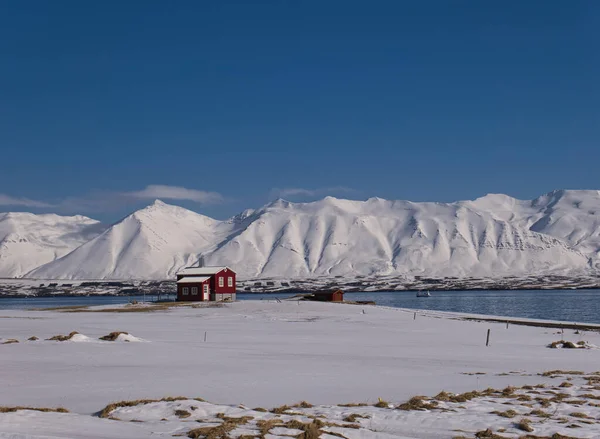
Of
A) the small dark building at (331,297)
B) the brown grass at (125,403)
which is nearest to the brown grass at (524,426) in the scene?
the brown grass at (125,403)

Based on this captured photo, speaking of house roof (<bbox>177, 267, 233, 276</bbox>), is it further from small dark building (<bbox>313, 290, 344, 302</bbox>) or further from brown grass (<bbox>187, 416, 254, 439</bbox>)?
brown grass (<bbox>187, 416, 254, 439</bbox>)

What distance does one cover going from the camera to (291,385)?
69.6ft

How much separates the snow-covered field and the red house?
55488mm

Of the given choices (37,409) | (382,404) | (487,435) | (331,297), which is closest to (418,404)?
(382,404)

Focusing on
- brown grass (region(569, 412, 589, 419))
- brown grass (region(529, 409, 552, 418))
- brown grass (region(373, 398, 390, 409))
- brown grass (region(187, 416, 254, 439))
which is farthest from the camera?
brown grass (region(373, 398, 390, 409))

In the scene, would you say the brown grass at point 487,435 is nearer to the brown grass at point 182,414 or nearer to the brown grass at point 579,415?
the brown grass at point 579,415

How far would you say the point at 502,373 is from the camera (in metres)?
25.1

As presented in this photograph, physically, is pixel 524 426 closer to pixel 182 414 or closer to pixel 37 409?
pixel 182 414

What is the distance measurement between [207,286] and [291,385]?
77821 mm

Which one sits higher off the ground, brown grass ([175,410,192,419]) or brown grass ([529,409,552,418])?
brown grass ([175,410,192,419])

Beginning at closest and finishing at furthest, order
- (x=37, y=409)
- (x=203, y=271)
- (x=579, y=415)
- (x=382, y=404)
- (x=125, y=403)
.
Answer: (x=37, y=409)
(x=579, y=415)
(x=125, y=403)
(x=382, y=404)
(x=203, y=271)

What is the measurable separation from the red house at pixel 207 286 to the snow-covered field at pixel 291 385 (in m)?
55.5

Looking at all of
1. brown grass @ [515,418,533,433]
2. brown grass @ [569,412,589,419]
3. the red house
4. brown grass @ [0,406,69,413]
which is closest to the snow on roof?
the red house

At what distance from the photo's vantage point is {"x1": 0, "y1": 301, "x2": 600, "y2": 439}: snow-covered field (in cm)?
1498
